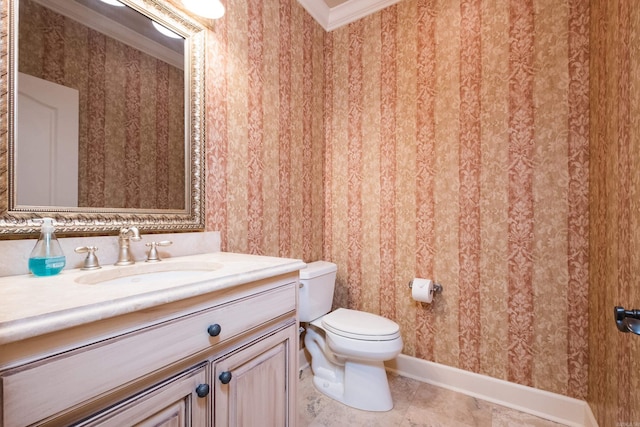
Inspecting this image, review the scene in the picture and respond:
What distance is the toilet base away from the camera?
4.95 feet

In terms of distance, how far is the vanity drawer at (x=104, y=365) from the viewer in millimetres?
453

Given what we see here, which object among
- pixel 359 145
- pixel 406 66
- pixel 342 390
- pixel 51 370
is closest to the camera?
pixel 51 370

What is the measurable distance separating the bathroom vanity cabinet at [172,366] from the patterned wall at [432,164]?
66 cm

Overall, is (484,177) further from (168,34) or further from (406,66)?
(168,34)

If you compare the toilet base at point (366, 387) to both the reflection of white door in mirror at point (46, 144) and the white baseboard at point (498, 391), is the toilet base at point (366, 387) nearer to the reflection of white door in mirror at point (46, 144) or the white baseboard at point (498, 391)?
the white baseboard at point (498, 391)

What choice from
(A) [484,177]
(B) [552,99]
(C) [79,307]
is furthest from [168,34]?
(B) [552,99]

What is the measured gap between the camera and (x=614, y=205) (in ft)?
3.44

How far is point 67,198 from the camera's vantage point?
3.07ft

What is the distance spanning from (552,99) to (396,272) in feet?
4.25

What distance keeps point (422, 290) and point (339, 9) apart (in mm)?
2071

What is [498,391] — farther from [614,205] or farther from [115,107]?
[115,107]

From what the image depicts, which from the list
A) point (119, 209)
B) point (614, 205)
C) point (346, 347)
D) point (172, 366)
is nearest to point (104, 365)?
point (172, 366)

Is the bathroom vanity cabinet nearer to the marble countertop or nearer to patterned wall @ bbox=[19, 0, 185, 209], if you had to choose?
the marble countertop

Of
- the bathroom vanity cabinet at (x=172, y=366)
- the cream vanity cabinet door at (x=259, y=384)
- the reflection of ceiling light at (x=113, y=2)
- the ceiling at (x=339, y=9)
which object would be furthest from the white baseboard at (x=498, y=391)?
the ceiling at (x=339, y=9)
